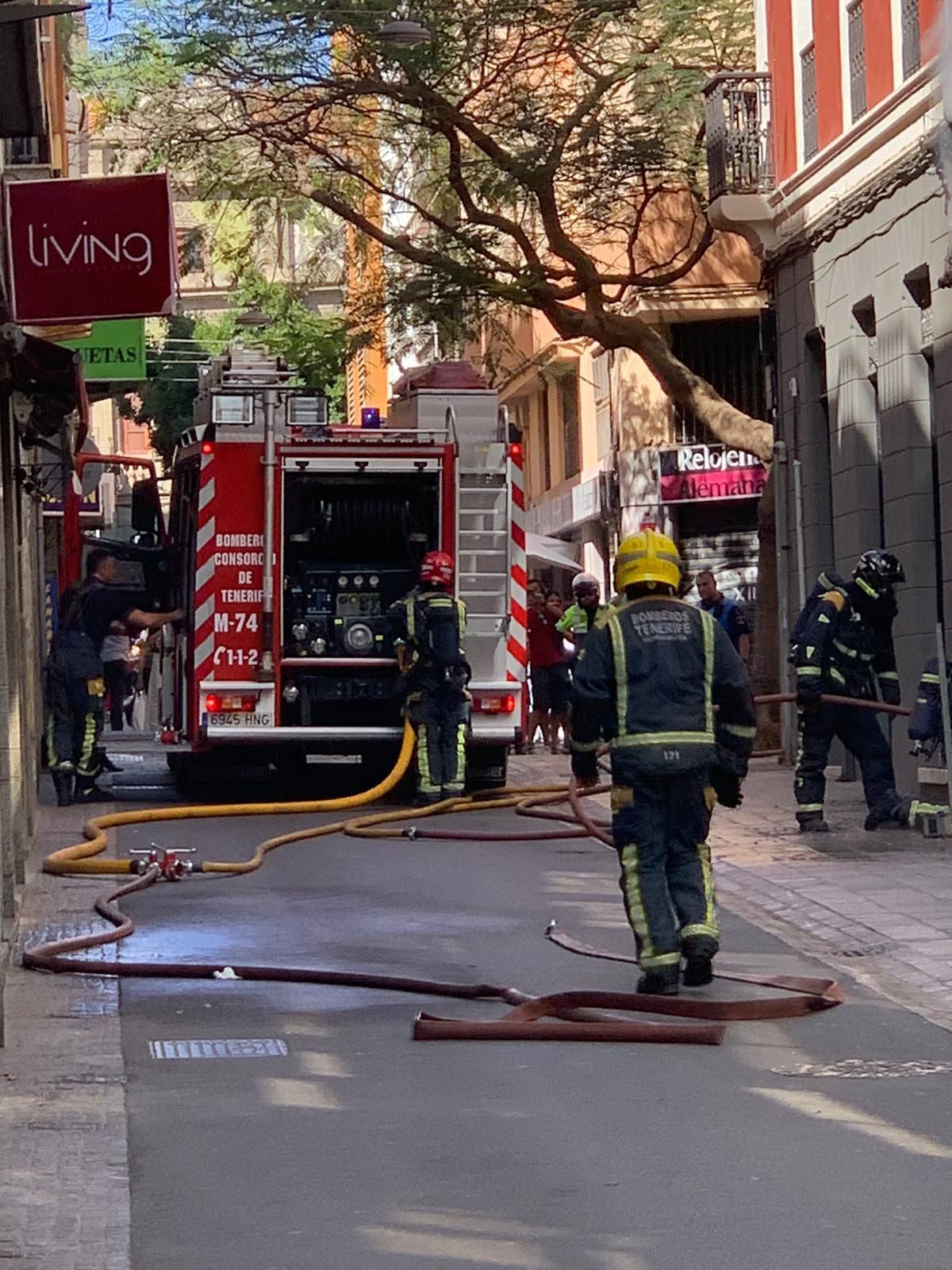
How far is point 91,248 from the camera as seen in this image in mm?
11188

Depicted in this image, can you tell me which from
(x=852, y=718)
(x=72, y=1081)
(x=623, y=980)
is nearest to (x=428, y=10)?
(x=852, y=718)

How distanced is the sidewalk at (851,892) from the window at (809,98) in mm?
6805

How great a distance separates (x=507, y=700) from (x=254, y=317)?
18275 millimetres

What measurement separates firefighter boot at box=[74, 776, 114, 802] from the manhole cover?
10.8m

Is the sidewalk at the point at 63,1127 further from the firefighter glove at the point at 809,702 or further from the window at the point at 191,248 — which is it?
the window at the point at 191,248

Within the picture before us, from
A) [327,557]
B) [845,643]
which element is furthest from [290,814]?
[845,643]

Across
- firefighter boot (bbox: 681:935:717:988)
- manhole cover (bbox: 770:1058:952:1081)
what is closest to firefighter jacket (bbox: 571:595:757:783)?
firefighter boot (bbox: 681:935:717:988)

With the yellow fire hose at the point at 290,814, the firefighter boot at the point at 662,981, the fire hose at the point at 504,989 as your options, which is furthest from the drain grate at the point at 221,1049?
the yellow fire hose at the point at 290,814

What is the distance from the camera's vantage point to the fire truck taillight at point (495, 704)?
691 inches

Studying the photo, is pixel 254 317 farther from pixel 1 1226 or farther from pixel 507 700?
pixel 1 1226

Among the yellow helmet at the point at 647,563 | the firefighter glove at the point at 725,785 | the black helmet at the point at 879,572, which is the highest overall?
the black helmet at the point at 879,572

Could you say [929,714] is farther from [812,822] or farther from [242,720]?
[242,720]

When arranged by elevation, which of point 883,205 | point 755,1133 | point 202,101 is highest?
point 202,101

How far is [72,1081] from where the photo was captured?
7.50m
